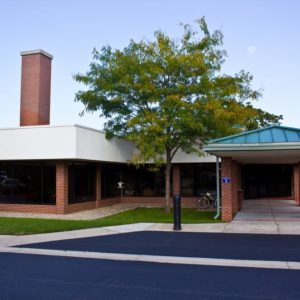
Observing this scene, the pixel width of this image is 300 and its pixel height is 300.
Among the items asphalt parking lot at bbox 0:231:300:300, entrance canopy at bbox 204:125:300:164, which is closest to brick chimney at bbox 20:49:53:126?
entrance canopy at bbox 204:125:300:164

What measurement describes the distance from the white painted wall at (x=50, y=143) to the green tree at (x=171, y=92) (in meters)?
2.07

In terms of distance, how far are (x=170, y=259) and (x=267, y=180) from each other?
23.5 metres

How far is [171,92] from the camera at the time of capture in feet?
68.7

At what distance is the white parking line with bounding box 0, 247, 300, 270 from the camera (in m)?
9.22

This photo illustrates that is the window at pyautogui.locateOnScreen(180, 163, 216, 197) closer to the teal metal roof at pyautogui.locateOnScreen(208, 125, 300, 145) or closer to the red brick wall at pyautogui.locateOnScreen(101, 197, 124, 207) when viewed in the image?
the red brick wall at pyautogui.locateOnScreen(101, 197, 124, 207)

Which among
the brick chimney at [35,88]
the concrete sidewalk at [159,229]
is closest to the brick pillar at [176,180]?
the brick chimney at [35,88]

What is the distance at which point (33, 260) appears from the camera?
9.95m

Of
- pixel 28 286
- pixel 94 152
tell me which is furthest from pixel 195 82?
pixel 28 286

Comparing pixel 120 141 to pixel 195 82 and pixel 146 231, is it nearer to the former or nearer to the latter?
pixel 195 82

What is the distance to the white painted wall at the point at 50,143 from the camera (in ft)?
67.9

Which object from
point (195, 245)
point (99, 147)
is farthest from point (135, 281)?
point (99, 147)

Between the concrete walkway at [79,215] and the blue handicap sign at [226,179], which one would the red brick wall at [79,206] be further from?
the blue handicap sign at [226,179]

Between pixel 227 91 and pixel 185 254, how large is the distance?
466 inches

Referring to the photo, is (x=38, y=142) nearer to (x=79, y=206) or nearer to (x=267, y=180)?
(x=79, y=206)
